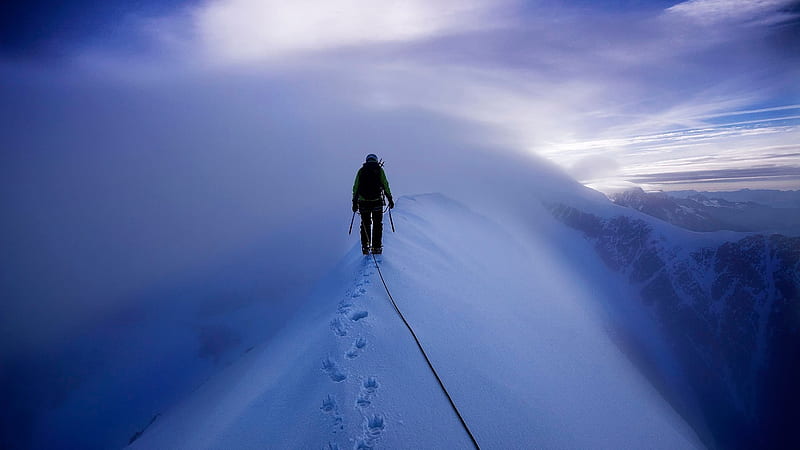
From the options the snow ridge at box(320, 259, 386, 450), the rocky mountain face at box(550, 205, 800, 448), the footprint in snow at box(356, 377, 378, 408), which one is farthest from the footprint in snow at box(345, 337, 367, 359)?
the rocky mountain face at box(550, 205, 800, 448)

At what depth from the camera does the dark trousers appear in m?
9.80

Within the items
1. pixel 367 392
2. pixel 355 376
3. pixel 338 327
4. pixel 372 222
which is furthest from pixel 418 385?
pixel 372 222

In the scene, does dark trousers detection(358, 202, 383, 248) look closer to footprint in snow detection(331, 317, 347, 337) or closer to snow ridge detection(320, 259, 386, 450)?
snow ridge detection(320, 259, 386, 450)

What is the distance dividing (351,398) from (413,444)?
106 cm

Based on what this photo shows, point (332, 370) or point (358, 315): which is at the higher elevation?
point (358, 315)

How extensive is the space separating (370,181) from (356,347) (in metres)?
5.46

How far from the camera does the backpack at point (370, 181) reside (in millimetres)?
9617

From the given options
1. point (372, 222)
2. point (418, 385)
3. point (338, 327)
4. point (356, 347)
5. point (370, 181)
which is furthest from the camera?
point (372, 222)

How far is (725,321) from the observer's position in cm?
17138

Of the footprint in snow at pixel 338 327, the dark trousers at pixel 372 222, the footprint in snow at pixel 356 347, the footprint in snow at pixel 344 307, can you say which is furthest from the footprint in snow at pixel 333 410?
the dark trousers at pixel 372 222

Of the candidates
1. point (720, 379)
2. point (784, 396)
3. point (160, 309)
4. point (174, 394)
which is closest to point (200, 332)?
point (174, 394)

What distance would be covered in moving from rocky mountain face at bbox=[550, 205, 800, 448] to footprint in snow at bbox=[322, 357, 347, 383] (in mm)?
115214

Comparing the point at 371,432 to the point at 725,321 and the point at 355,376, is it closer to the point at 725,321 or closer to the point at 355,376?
the point at 355,376

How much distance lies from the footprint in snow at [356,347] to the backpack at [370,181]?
497 cm
